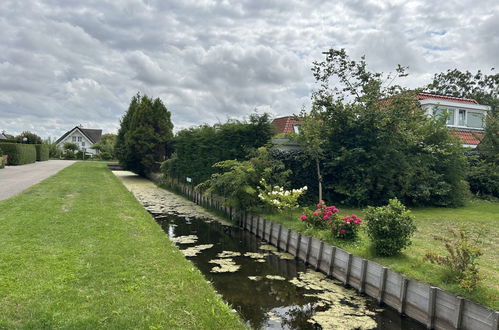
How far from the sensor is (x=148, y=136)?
1149 inches

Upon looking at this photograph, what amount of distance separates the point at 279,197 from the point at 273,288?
14.9 feet

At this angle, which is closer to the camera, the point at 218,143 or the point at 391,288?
the point at 391,288

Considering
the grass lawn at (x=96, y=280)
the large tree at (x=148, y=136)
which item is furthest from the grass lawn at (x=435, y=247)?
the large tree at (x=148, y=136)

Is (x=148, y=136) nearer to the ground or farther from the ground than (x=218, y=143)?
farther from the ground

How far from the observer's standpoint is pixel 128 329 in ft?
13.4

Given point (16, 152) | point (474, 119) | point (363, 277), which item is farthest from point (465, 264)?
point (16, 152)

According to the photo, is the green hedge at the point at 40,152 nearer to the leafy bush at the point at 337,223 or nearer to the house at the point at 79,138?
the house at the point at 79,138

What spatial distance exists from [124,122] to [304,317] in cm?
3279

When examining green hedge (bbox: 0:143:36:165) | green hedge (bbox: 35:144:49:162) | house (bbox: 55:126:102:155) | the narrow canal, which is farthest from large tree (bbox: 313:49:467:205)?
house (bbox: 55:126:102:155)

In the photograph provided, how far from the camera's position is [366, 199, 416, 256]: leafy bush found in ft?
22.4

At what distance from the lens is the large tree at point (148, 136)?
2928cm

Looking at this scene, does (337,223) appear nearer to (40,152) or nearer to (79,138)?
(40,152)

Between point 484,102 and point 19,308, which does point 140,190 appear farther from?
point 484,102

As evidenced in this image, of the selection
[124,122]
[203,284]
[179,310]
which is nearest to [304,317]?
[203,284]
